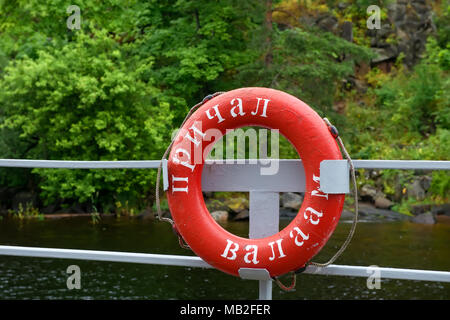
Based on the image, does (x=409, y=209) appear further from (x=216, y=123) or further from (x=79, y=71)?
(x=216, y=123)

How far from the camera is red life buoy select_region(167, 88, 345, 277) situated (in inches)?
84.3

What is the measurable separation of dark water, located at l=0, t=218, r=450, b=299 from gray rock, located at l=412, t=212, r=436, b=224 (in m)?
0.34

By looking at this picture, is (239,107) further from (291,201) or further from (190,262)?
(291,201)

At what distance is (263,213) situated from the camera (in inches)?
87.5

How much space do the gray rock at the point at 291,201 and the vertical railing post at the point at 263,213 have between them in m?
10.2

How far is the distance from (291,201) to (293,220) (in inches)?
412

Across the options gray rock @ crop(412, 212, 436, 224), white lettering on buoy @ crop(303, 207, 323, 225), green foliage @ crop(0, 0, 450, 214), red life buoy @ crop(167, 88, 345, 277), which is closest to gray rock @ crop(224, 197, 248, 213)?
green foliage @ crop(0, 0, 450, 214)

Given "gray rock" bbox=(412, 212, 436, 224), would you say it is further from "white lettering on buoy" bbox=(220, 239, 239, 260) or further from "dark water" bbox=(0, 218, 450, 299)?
"white lettering on buoy" bbox=(220, 239, 239, 260)

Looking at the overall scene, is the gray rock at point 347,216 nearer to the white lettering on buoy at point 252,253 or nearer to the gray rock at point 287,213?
the gray rock at point 287,213

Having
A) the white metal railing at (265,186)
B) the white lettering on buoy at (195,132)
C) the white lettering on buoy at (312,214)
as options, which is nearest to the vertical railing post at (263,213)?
the white metal railing at (265,186)

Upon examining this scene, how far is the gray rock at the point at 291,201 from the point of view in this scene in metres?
12.4

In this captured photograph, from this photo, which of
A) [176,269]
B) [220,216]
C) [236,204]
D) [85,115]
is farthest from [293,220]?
[85,115]

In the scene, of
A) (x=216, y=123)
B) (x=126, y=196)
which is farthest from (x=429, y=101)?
(x=216, y=123)

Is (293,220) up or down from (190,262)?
up
